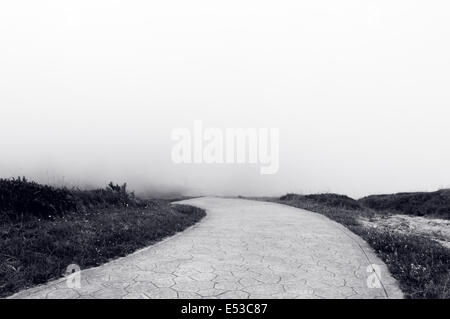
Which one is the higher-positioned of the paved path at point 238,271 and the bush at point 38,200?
the bush at point 38,200

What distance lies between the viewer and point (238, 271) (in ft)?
22.6

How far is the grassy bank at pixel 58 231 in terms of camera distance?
681 centimetres

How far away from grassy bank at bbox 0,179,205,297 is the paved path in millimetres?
572

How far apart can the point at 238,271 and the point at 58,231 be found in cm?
538

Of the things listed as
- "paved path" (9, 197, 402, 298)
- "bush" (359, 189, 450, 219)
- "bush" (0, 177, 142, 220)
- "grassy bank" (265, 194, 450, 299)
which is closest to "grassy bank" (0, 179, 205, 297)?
"bush" (0, 177, 142, 220)

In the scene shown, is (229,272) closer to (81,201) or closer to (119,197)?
(81,201)

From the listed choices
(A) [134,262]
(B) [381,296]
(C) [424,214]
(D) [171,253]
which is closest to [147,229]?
(D) [171,253]

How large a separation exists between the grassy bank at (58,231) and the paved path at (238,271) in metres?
0.57

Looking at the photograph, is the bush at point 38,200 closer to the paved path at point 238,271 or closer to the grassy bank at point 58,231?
the grassy bank at point 58,231

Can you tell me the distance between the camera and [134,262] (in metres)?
7.57

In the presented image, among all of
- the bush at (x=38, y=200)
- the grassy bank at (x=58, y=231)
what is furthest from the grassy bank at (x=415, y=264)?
the bush at (x=38, y=200)

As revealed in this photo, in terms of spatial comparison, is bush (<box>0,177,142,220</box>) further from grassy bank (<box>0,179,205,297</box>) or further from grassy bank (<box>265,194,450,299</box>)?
grassy bank (<box>265,194,450,299</box>)
